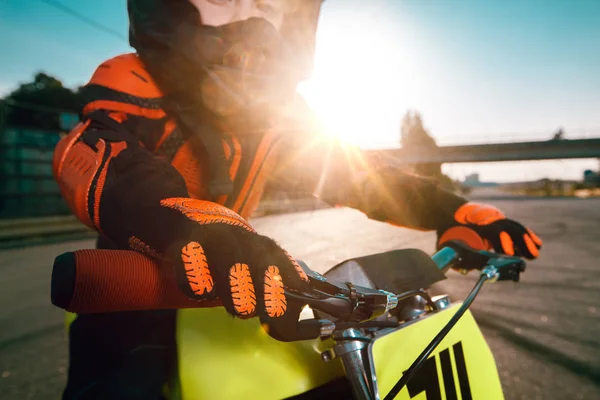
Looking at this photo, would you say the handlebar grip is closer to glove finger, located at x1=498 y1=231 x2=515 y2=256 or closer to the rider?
the rider

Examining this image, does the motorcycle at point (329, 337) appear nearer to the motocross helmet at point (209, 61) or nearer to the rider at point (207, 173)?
the rider at point (207, 173)

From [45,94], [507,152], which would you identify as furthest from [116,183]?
[507,152]

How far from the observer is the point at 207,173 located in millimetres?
1575

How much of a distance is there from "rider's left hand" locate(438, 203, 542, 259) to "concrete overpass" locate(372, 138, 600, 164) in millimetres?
37270

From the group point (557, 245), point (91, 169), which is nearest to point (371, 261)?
point (91, 169)

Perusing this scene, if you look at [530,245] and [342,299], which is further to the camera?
[530,245]

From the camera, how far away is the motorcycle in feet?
1.73

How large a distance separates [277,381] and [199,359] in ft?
0.57

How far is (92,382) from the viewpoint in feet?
3.17

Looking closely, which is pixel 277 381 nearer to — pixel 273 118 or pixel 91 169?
pixel 91 169

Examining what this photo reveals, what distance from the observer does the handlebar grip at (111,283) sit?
481 millimetres

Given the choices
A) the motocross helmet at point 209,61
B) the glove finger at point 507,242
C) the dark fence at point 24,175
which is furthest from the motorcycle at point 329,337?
the dark fence at point 24,175

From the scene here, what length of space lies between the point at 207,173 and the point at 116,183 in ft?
2.24

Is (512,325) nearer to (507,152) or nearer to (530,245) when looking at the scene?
(530,245)
